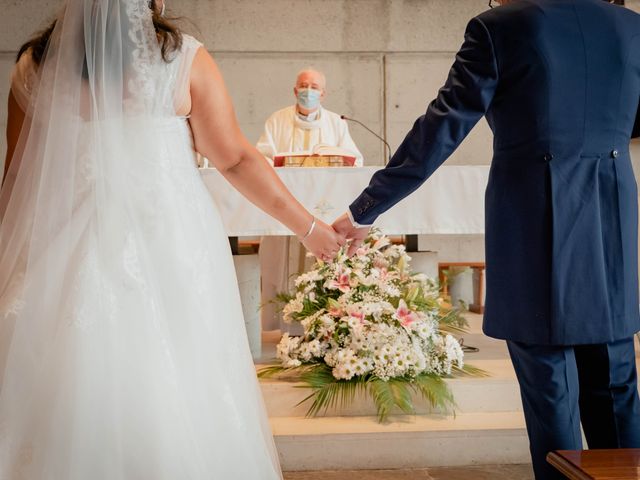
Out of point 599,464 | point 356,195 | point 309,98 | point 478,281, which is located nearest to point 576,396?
point 599,464

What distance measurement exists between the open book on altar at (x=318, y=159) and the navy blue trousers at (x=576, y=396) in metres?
2.17

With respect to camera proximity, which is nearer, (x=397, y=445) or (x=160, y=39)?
(x=160, y=39)

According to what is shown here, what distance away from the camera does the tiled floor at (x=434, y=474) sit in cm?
325

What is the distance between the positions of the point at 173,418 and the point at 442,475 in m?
1.66

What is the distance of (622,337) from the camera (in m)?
2.20

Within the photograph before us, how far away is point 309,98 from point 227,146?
4.48 m

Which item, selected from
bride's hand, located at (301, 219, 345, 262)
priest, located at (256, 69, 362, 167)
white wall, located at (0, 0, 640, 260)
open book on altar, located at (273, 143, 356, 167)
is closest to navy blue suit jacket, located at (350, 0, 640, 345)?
bride's hand, located at (301, 219, 345, 262)

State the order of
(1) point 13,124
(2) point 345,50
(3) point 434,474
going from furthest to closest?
(2) point 345,50, (3) point 434,474, (1) point 13,124

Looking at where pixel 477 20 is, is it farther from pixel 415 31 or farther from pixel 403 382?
pixel 415 31

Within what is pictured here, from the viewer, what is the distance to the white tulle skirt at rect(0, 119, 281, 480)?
1.88m

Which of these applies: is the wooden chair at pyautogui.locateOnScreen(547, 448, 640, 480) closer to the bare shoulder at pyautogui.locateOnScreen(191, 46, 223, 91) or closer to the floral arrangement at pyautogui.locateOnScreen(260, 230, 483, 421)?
Result: the bare shoulder at pyautogui.locateOnScreen(191, 46, 223, 91)

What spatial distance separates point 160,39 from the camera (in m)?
2.12

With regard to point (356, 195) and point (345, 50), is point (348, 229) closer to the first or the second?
point (356, 195)

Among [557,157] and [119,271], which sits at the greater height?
[557,157]
